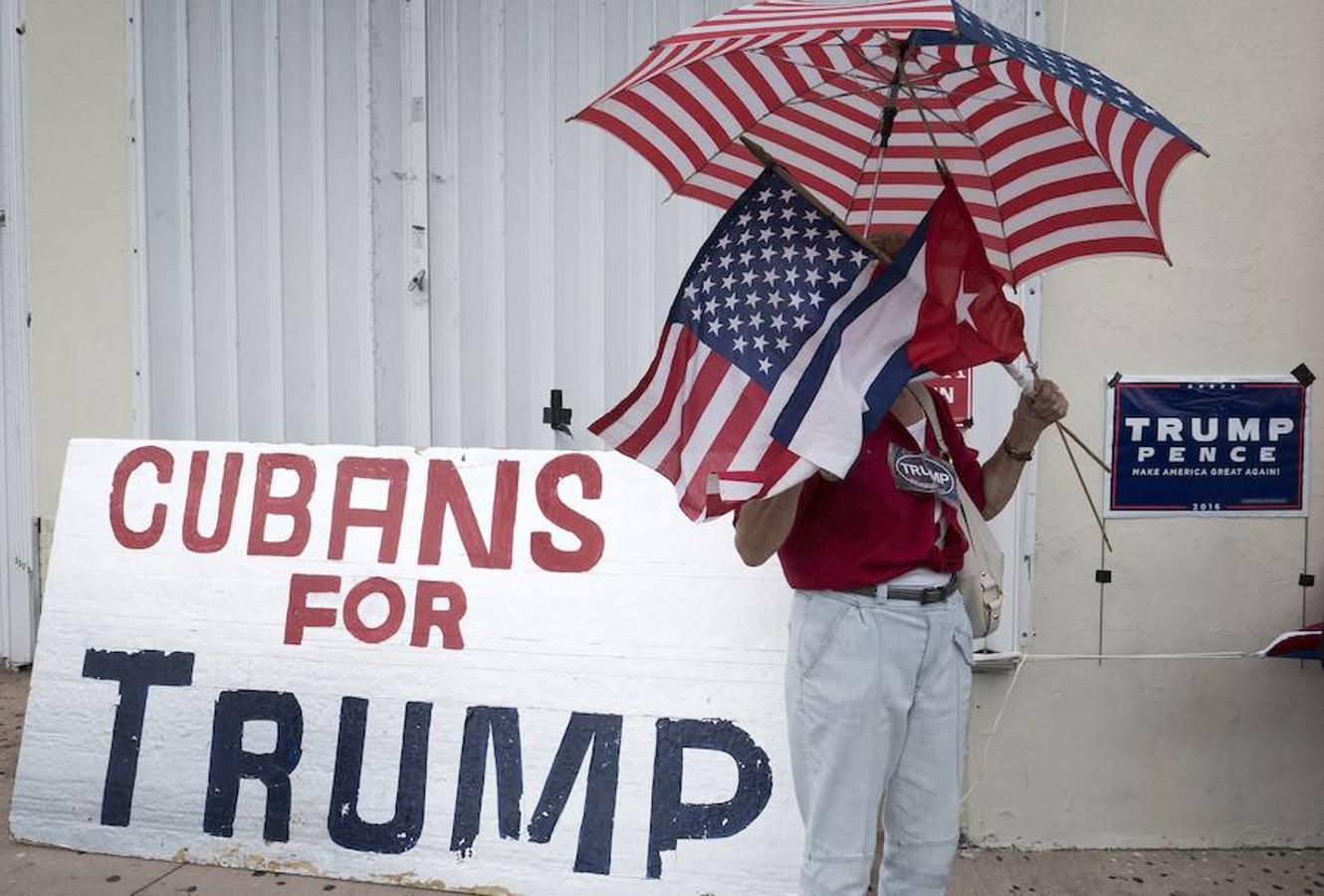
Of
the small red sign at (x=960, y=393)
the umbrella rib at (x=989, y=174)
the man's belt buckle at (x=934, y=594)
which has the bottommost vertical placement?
the man's belt buckle at (x=934, y=594)

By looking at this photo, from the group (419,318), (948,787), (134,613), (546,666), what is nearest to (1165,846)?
(948,787)

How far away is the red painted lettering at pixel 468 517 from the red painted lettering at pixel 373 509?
0.31 ft

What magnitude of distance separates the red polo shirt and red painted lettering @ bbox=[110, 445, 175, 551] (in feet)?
7.90

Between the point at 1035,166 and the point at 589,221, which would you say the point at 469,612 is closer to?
the point at 589,221

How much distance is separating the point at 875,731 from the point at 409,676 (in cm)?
174

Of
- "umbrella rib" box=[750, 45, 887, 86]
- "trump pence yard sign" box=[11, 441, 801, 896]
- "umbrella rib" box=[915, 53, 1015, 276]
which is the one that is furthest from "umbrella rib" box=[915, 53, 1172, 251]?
"trump pence yard sign" box=[11, 441, 801, 896]

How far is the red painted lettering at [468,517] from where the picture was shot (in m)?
3.35

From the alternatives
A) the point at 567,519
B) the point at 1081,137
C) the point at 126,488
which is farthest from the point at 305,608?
the point at 1081,137

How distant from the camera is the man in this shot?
2.10m

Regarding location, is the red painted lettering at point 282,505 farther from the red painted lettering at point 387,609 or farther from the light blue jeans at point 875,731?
the light blue jeans at point 875,731

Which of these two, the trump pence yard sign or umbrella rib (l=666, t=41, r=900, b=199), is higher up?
umbrella rib (l=666, t=41, r=900, b=199)

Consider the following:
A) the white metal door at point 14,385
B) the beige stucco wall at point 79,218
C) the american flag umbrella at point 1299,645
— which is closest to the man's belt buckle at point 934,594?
the american flag umbrella at point 1299,645

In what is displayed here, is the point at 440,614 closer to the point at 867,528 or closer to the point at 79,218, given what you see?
the point at 867,528

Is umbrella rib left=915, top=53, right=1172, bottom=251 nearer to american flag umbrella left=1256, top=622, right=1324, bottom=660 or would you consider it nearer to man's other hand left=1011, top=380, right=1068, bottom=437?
man's other hand left=1011, top=380, right=1068, bottom=437
